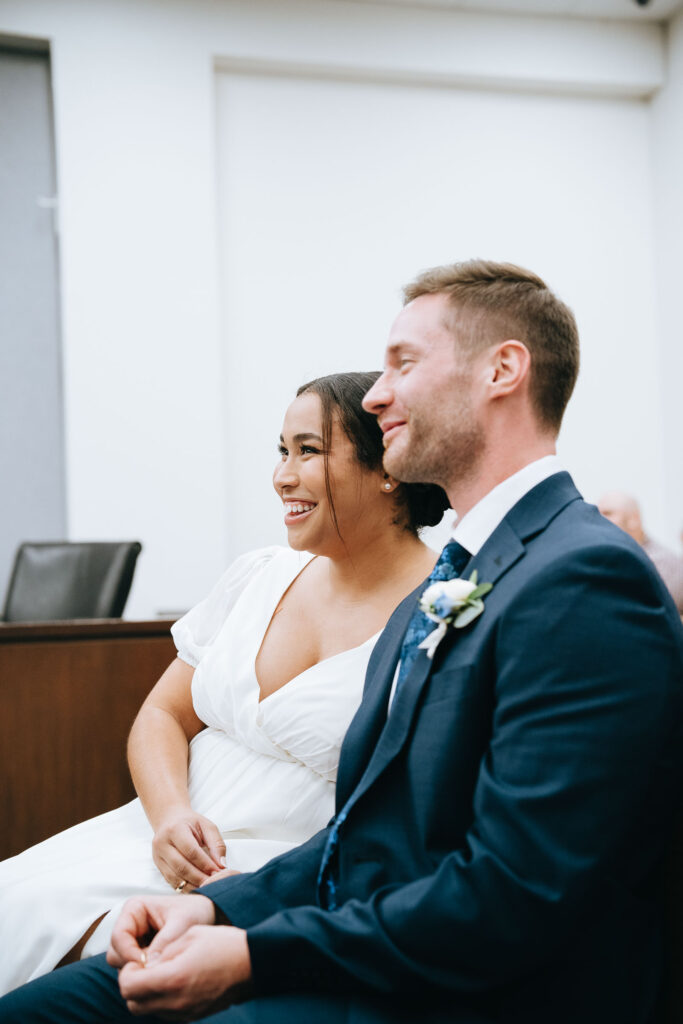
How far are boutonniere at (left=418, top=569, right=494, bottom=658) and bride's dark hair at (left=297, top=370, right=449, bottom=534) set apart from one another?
516 mm

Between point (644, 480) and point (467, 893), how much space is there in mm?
4914

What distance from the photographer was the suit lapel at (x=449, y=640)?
1.05 metres

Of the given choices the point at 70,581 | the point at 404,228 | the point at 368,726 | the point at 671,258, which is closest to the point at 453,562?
the point at 368,726

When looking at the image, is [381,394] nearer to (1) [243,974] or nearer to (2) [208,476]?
(1) [243,974]

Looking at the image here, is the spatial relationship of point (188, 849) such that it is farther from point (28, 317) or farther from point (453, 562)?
point (28, 317)

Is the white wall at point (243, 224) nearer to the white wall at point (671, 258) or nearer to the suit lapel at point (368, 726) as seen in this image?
the white wall at point (671, 258)

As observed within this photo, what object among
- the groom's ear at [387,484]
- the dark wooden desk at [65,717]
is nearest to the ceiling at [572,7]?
the dark wooden desk at [65,717]

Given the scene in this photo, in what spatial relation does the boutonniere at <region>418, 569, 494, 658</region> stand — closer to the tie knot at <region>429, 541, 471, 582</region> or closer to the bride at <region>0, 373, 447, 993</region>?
the tie knot at <region>429, 541, 471, 582</region>

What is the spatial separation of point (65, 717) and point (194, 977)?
122cm

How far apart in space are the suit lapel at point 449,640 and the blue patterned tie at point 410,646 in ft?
0.13

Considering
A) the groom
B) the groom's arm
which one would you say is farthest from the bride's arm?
the groom's arm

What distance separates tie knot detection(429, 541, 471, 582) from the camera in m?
1.19

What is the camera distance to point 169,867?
1.40 metres

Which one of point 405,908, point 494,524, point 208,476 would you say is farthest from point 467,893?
point 208,476
